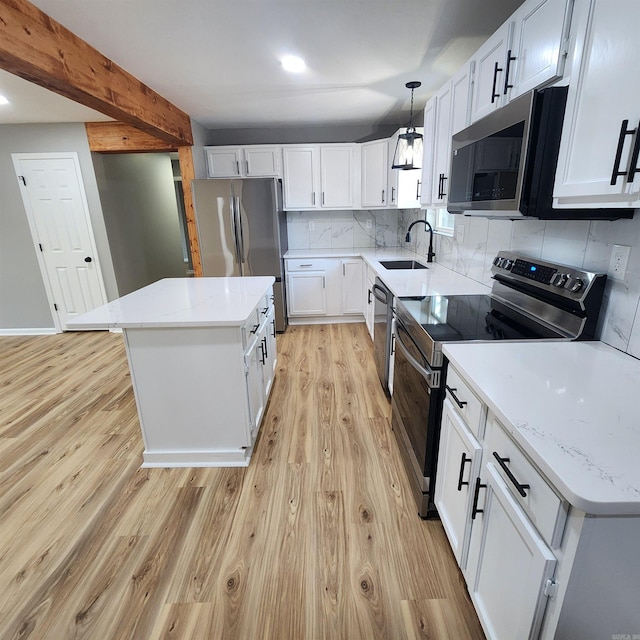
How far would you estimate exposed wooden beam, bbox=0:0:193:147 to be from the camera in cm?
165

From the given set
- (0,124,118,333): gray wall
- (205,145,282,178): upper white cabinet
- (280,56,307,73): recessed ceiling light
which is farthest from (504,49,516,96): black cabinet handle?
(0,124,118,333): gray wall

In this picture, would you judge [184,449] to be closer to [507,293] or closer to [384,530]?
[384,530]

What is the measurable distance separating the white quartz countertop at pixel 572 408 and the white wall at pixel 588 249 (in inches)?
3.6

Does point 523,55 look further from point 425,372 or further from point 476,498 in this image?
point 476,498

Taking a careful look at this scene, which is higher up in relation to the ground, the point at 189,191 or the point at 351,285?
the point at 189,191

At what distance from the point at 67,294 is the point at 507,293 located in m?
4.80

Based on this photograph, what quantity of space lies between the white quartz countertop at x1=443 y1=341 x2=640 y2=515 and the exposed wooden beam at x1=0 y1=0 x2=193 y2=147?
2413 mm

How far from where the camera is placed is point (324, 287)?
14.2ft

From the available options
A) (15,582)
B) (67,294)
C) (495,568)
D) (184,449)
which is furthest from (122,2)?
(67,294)

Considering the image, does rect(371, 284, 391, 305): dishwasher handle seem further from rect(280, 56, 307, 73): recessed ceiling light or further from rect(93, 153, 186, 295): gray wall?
rect(93, 153, 186, 295): gray wall

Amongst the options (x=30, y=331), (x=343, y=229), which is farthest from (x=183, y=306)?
(x=30, y=331)

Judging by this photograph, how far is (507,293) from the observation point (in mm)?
1866

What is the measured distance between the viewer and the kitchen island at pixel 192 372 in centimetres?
184

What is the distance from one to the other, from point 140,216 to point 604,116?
542 centimetres
